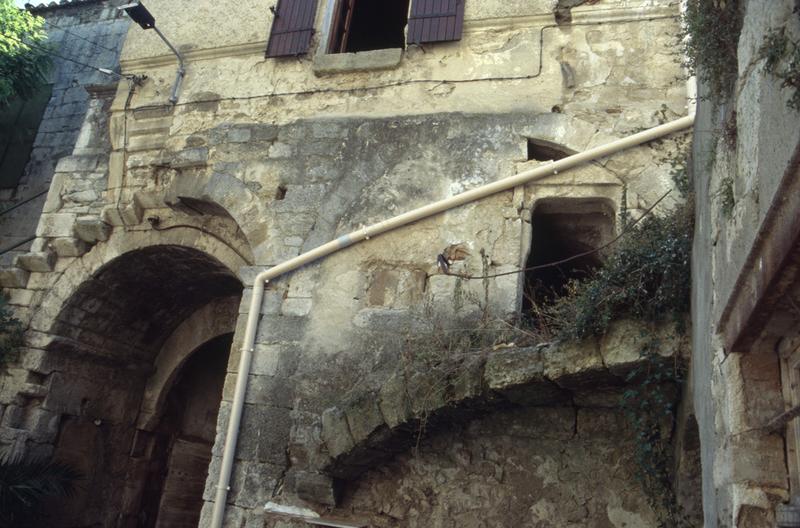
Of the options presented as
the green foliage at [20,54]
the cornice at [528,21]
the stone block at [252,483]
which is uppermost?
the green foliage at [20,54]

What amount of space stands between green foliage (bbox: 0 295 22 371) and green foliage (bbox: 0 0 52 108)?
11.3 feet

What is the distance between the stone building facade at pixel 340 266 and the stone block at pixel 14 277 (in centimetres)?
9

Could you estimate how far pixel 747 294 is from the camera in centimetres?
232

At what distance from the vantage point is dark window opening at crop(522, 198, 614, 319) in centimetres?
534

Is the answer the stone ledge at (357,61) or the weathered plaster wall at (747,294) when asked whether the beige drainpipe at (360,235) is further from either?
the weathered plaster wall at (747,294)

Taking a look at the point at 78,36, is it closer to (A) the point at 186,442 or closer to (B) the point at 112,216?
(B) the point at 112,216

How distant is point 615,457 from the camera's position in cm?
445

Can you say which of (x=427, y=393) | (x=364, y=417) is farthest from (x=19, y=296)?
(x=427, y=393)

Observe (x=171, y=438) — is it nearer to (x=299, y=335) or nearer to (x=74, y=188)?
(x=74, y=188)

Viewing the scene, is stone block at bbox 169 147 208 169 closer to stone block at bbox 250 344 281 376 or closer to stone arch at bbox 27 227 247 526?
stone arch at bbox 27 227 247 526

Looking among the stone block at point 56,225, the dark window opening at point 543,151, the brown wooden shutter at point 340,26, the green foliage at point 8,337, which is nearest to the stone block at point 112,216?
the stone block at point 56,225

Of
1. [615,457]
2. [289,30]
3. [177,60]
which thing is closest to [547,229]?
[615,457]

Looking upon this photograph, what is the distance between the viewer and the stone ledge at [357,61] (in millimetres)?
6160

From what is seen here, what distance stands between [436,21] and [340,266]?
7.69ft
